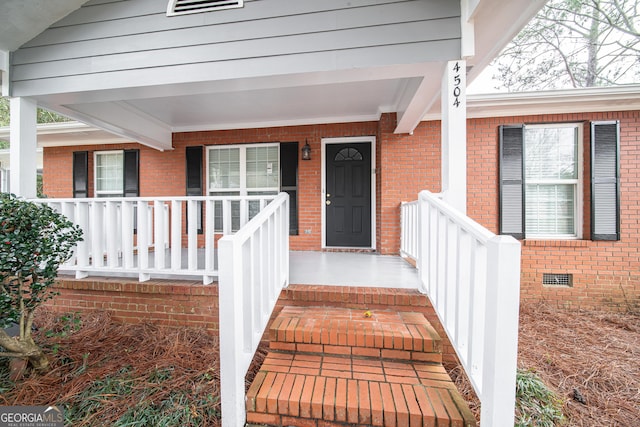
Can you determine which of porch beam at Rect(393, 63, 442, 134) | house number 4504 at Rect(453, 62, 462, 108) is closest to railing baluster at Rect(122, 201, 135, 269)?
porch beam at Rect(393, 63, 442, 134)

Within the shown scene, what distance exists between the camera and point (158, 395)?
1698 millimetres

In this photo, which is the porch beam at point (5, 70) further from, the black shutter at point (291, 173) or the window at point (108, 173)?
the black shutter at point (291, 173)

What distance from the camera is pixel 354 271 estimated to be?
291cm

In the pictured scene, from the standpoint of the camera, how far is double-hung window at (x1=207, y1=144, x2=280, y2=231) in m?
4.73

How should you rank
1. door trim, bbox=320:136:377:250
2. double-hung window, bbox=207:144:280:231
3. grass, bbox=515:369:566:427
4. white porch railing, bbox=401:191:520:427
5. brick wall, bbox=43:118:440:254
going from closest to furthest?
1. white porch railing, bbox=401:191:520:427
2. grass, bbox=515:369:566:427
3. brick wall, bbox=43:118:440:254
4. door trim, bbox=320:136:377:250
5. double-hung window, bbox=207:144:280:231

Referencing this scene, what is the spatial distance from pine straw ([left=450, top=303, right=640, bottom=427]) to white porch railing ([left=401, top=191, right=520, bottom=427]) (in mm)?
649

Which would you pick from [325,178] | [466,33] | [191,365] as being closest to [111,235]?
[191,365]

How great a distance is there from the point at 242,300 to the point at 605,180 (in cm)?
521

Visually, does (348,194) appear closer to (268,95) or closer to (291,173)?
(291,173)

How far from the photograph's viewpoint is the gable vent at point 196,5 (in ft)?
7.50

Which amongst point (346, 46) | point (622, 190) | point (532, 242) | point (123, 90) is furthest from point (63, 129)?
point (622, 190)

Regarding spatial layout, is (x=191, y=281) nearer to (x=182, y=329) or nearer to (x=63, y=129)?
(x=182, y=329)

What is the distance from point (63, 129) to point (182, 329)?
15.4 ft

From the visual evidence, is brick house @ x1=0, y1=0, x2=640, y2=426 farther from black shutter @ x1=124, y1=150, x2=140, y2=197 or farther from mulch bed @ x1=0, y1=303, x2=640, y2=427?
mulch bed @ x1=0, y1=303, x2=640, y2=427
